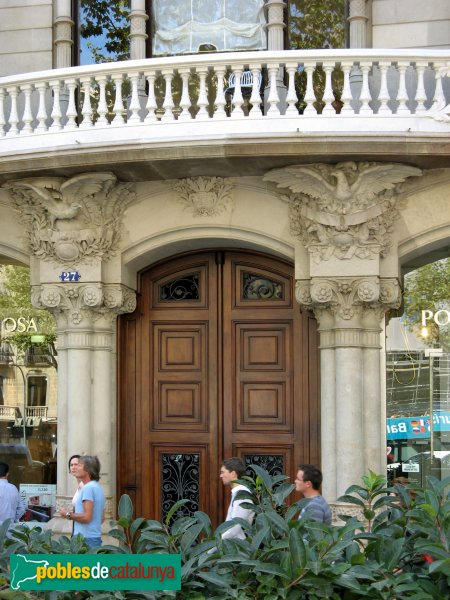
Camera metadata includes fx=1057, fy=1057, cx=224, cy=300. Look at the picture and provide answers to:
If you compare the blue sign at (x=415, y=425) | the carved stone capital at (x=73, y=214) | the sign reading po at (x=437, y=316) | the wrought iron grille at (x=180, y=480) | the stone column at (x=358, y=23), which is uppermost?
the stone column at (x=358, y=23)

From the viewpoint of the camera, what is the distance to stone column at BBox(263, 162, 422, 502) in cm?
1152

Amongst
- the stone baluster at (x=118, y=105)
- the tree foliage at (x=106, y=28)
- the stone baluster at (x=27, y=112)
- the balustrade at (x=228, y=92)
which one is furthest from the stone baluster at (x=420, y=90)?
the stone baluster at (x=27, y=112)

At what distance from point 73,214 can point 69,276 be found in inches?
28.5

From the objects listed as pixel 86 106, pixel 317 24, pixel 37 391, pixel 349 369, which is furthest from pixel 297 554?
pixel 37 391

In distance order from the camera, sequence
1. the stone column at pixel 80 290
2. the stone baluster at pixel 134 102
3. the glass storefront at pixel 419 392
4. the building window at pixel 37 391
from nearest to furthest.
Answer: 1. the stone baluster at pixel 134 102
2. the stone column at pixel 80 290
3. the glass storefront at pixel 419 392
4. the building window at pixel 37 391

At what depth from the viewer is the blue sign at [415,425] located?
1251cm

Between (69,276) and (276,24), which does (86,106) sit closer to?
(69,276)

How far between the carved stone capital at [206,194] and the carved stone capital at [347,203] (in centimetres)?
65

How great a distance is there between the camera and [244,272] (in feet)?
42.9

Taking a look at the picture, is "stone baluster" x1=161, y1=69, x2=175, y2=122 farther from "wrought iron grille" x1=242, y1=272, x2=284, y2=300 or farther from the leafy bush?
the leafy bush

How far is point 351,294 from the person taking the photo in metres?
11.7

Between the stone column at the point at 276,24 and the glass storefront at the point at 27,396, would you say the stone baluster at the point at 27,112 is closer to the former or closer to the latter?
the glass storefront at the point at 27,396

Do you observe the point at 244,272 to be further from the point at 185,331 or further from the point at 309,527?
the point at 309,527

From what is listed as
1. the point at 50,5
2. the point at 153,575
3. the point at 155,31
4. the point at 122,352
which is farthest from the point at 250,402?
the point at 153,575
